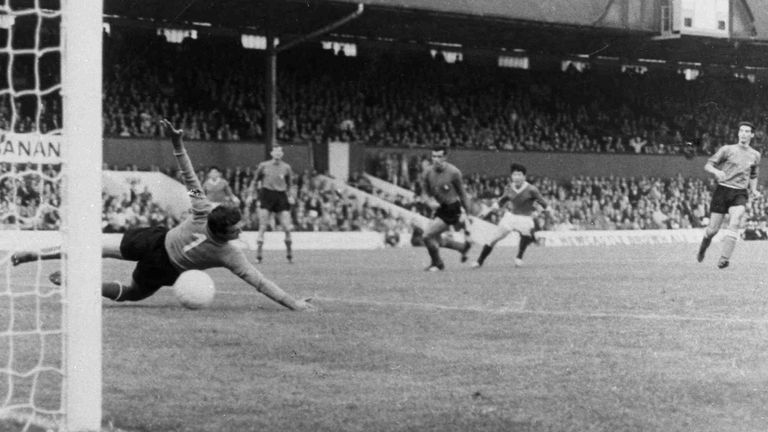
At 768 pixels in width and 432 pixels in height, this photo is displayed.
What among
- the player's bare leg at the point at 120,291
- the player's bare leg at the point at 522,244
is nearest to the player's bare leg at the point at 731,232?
the player's bare leg at the point at 522,244

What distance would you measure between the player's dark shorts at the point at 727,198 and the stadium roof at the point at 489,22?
48.4 feet

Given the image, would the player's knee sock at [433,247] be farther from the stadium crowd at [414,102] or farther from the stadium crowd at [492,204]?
the stadium crowd at [414,102]

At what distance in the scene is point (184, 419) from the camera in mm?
5031

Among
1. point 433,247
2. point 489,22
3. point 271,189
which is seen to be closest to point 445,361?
point 433,247

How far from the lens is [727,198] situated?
51.6 ft

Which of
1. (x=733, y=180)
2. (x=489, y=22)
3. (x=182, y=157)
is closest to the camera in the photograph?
(x=182, y=157)

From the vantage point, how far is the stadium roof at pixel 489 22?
2983cm

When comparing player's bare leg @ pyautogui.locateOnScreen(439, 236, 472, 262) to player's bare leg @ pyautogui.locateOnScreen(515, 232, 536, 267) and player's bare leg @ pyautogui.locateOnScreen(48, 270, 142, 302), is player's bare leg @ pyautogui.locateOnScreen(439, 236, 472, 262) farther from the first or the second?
player's bare leg @ pyautogui.locateOnScreen(48, 270, 142, 302)

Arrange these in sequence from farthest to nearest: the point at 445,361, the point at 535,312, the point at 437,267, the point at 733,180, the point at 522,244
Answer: the point at 522,244
the point at 437,267
the point at 733,180
the point at 535,312
the point at 445,361

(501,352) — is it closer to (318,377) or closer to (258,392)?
(318,377)

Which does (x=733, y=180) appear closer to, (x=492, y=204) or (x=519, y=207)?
(x=519, y=207)

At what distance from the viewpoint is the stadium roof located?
2983 centimetres

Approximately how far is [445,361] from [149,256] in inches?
134

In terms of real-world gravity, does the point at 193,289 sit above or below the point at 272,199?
below
